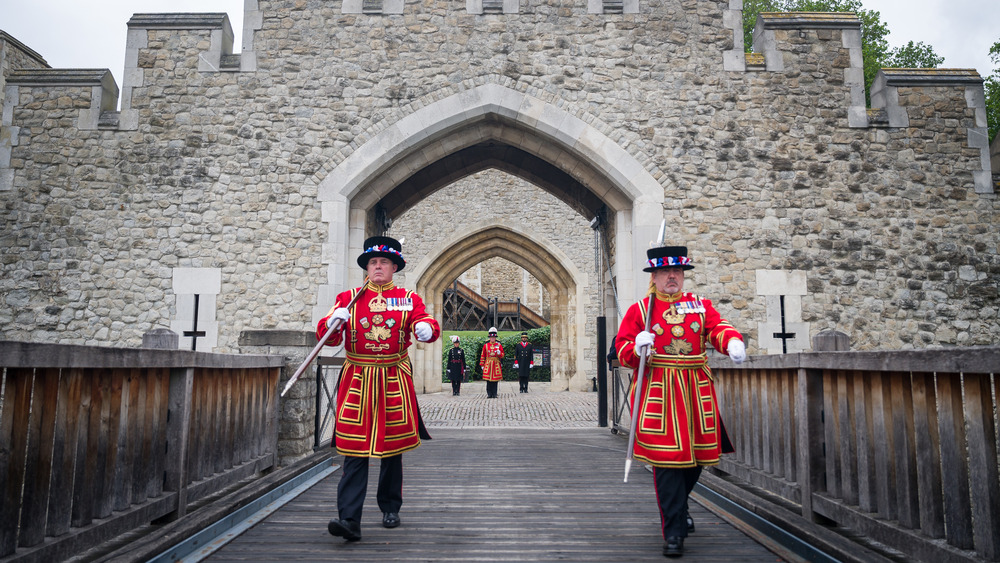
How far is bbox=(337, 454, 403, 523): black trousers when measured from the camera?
11.7 feet

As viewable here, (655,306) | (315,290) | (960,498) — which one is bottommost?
(960,498)

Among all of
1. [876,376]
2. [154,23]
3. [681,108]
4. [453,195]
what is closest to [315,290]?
[154,23]

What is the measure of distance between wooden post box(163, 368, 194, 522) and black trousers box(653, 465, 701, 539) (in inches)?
92.8

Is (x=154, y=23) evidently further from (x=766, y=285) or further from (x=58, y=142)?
(x=766, y=285)

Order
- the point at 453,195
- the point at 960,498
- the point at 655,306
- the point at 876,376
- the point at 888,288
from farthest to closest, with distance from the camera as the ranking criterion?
the point at 453,195 < the point at 888,288 < the point at 655,306 < the point at 876,376 < the point at 960,498

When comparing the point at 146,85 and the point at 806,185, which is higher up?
the point at 146,85

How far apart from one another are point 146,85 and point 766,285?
26.0 feet

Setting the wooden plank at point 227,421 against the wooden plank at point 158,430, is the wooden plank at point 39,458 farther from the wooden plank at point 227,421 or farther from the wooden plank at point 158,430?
the wooden plank at point 227,421

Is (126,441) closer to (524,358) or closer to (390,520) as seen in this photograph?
(390,520)

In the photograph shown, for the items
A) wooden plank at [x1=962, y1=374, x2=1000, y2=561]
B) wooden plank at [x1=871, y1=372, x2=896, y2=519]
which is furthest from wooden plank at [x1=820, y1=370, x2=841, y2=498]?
wooden plank at [x1=962, y1=374, x2=1000, y2=561]

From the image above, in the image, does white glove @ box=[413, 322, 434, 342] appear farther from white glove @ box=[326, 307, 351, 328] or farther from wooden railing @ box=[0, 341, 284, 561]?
wooden railing @ box=[0, 341, 284, 561]

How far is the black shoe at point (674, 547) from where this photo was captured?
10.8 feet

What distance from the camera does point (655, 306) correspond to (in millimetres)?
3793

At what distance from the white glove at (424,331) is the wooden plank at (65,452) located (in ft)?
4.99
